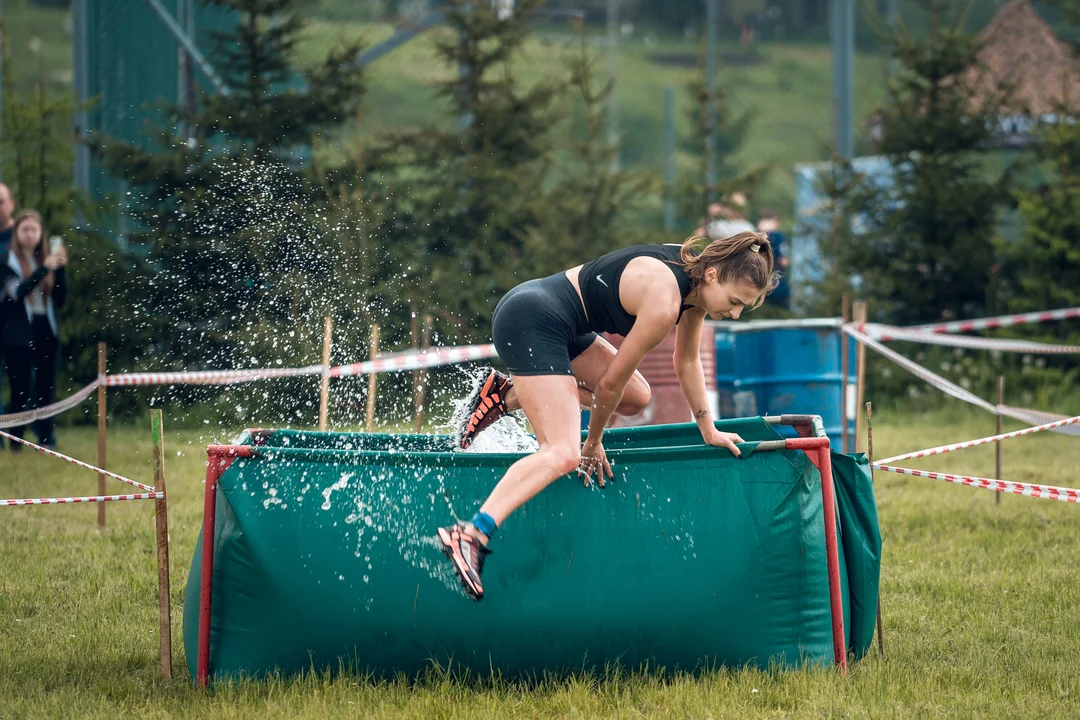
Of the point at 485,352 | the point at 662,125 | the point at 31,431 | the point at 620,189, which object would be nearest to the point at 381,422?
the point at 485,352

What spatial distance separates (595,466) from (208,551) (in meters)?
1.47

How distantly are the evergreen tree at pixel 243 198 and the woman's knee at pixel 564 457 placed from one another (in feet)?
25.4

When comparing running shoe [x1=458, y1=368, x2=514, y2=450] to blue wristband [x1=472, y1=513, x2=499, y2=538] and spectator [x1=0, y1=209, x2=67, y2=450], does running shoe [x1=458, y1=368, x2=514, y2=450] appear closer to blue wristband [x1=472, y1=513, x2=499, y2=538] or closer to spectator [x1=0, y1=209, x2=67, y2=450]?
blue wristband [x1=472, y1=513, x2=499, y2=538]

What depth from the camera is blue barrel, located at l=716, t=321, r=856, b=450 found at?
9133 mm

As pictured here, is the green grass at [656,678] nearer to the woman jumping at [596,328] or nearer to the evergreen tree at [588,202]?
the woman jumping at [596,328]

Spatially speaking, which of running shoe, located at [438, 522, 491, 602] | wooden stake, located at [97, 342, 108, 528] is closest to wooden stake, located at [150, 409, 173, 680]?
running shoe, located at [438, 522, 491, 602]

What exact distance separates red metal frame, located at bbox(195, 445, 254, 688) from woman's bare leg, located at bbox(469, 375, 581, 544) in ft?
3.13

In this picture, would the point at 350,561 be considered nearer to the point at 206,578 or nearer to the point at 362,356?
the point at 206,578

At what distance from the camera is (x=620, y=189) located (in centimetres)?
1418

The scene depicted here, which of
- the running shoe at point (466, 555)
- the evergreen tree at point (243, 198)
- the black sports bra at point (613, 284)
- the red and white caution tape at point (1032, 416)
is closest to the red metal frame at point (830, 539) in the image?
the black sports bra at point (613, 284)

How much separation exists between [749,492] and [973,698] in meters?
1.07

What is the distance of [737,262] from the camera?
467cm

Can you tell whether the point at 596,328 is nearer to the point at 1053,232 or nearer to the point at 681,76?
the point at 1053,232

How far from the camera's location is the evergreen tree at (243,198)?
12320 millimetres
